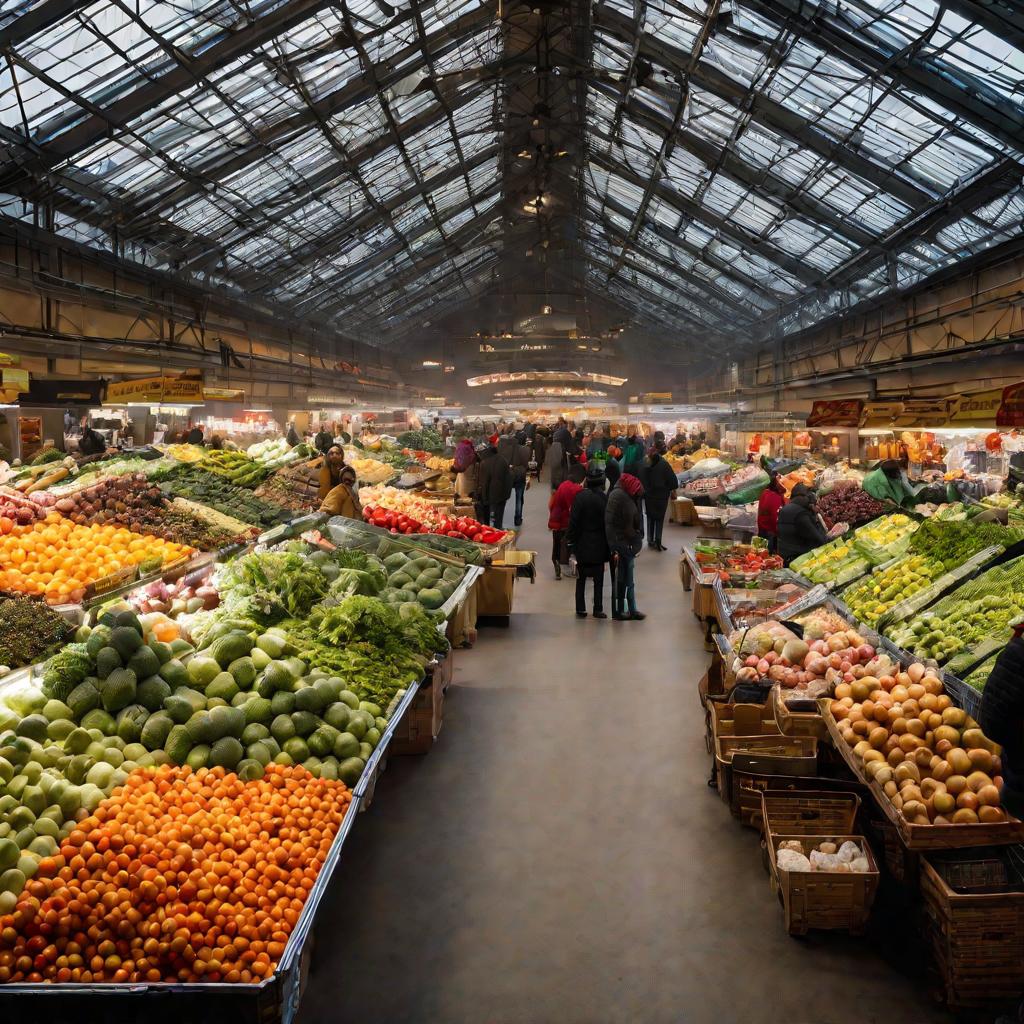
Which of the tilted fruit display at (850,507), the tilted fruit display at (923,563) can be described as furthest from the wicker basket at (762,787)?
the tilted fruit display at (850,507)

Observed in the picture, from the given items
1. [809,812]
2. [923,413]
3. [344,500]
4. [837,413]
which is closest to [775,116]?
[837,413]

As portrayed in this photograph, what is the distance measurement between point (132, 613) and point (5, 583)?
5.38 ft

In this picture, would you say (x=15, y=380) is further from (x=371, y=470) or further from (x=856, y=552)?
(x=856, y=552)

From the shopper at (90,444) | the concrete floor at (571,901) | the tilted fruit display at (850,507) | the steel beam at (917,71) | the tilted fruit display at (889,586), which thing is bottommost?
the concrete floor at (571,901)

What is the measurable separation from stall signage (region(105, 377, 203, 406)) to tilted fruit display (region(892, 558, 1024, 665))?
8655mm

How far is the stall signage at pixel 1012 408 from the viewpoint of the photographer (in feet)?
25.5

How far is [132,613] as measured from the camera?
14.1 ft

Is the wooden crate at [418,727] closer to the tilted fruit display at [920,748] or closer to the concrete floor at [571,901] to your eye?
the concrete floor at [571,901]

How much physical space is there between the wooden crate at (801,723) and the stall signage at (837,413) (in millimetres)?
7965

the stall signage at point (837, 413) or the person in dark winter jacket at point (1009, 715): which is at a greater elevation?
the stall signage at point (837, 413)

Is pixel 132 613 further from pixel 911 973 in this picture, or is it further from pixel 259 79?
pixel 259 79

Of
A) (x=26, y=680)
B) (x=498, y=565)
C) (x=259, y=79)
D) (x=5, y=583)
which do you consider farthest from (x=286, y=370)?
(x=26, y=680)

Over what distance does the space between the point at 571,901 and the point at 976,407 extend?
6.90 metres

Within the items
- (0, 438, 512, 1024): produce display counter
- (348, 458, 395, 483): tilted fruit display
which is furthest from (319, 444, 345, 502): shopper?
(348, 458, 395, 483): tilted fruit display
